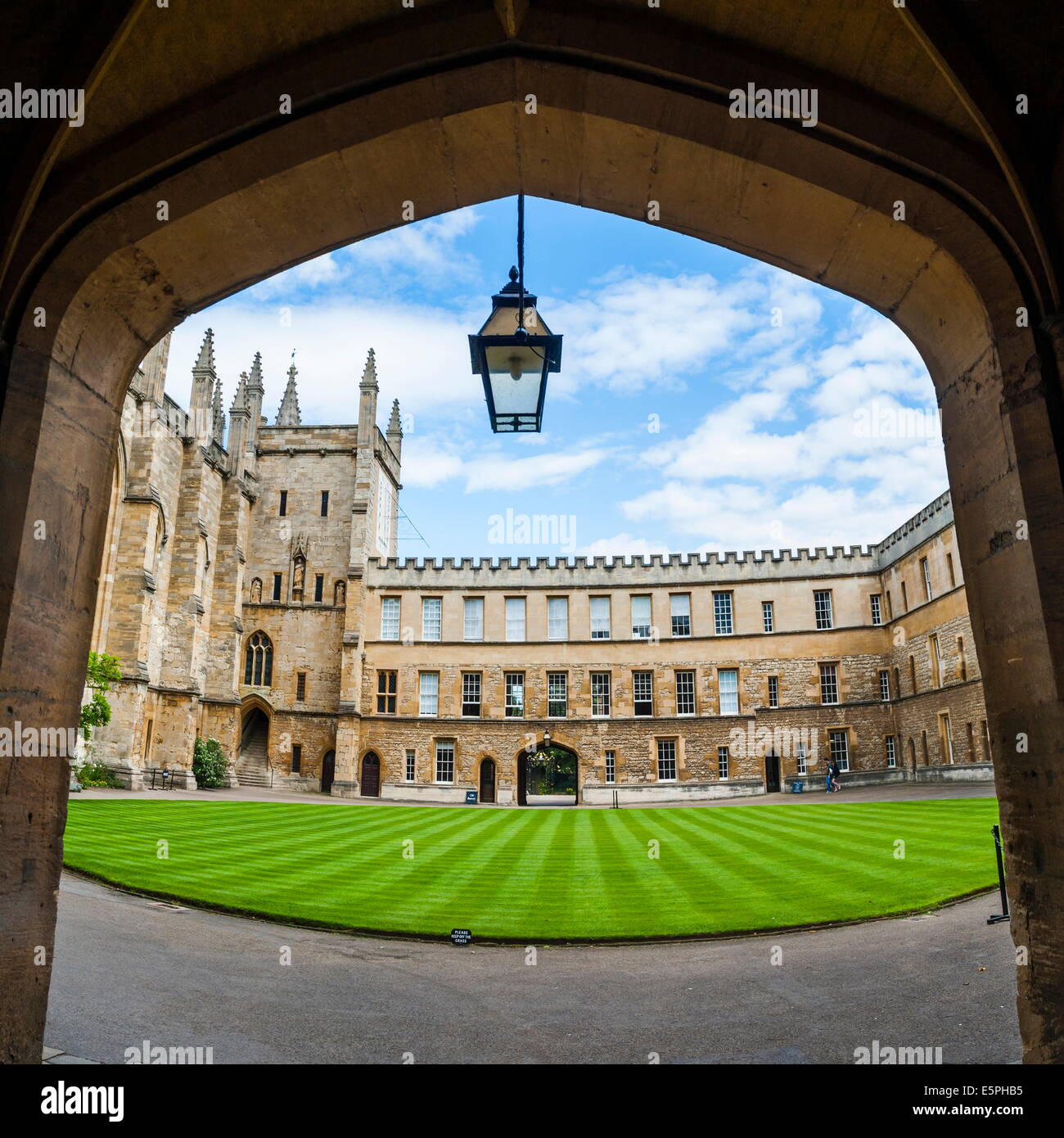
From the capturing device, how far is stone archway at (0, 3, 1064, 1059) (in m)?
3.70

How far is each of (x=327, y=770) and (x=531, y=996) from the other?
108 ft

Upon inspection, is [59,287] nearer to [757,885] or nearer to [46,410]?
[46,410]

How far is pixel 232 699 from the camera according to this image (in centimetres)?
3628

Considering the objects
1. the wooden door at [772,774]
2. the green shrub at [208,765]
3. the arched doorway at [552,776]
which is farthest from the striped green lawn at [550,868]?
the arched doorway at [552,776]

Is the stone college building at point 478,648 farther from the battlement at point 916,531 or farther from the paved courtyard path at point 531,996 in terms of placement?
the paved courtyard path at point 531,996

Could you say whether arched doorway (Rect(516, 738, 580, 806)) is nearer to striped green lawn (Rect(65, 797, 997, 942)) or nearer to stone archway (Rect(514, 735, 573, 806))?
stone archway (Rect(514, 735, 573, 806))

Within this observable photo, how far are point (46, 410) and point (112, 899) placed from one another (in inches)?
299

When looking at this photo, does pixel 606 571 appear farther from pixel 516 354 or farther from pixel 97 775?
pixel 516 354

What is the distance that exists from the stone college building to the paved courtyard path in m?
26.5

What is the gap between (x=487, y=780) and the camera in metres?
37.6

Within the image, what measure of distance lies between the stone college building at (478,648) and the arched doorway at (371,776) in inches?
3.2

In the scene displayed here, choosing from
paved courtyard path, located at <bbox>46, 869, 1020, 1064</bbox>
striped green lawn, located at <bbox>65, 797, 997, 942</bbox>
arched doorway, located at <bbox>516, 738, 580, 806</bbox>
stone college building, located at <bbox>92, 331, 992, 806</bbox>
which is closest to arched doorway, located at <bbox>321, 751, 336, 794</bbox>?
stone college building, located at <bbox>92, 331, 992, 806</bbox>

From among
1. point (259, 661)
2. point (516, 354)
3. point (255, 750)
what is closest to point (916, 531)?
point (259, 661)

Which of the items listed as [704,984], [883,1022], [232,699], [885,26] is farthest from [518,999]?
[232,699]
